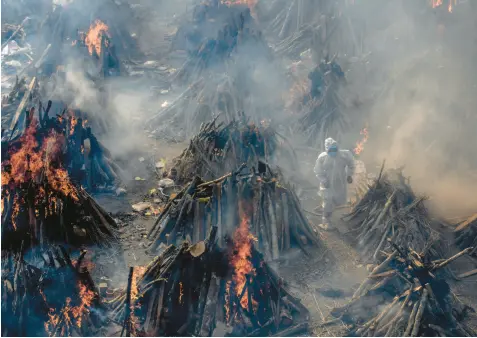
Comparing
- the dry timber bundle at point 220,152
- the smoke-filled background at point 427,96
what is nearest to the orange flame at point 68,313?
the dry timber bundle at point 220,152

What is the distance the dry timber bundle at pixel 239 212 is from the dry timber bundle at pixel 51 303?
2359 millimetres

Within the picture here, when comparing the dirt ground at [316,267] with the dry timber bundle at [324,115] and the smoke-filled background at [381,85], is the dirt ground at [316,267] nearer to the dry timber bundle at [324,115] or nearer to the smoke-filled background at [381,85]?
the smoke-filled background at [381,85]

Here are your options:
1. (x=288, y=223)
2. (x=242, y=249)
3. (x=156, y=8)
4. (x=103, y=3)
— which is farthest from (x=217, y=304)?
(x=156, y=8)

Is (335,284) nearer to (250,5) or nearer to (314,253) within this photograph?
→ (314,253)

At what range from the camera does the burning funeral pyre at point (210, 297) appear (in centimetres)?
733

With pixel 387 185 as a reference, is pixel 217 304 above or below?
below

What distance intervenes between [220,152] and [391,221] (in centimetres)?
430

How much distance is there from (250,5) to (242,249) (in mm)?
20363

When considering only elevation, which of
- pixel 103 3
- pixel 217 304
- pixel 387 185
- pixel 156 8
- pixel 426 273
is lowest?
pixel 217 304

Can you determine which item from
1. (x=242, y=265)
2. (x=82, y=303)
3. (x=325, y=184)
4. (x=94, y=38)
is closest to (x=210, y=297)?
(x=242, y=265)

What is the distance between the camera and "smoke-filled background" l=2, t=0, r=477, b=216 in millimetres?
14508

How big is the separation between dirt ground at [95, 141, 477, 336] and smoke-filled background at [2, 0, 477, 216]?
2754 mm

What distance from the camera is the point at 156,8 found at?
96.1ft

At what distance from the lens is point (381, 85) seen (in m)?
18.4
